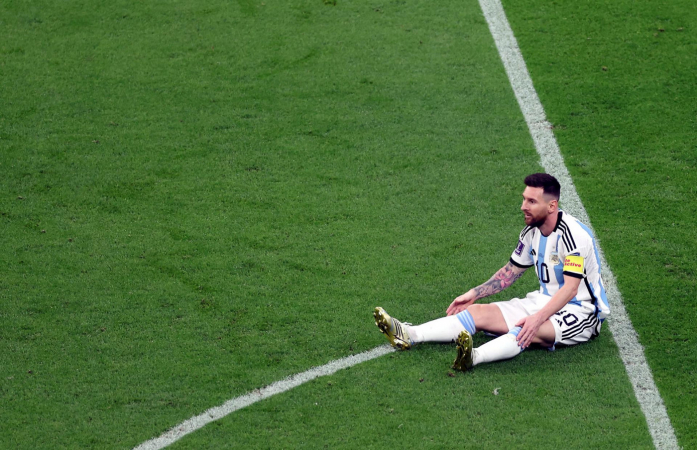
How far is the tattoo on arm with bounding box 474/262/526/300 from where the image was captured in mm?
5336

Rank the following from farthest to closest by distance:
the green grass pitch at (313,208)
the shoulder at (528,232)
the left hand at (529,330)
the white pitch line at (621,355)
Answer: the shoulder at (528,232) < the left hand at (529,330) < the green grass pitch at (313,208) < the white pitch line at (621,355)

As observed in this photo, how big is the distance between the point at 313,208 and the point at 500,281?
1879mm

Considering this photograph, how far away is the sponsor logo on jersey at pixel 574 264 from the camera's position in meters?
4.92

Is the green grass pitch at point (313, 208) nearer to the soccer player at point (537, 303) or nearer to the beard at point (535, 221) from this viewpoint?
the soccer player at point (537, 303)

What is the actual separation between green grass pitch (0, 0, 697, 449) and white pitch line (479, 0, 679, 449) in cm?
8

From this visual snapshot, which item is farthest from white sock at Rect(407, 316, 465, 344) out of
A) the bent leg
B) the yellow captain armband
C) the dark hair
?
the dark hair

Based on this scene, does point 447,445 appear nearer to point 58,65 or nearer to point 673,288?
point 673,288

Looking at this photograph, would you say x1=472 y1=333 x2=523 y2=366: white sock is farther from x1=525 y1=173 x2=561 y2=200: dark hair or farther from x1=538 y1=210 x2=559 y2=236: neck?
x1=525 y1=173 x2=561 y2=200: dark hair

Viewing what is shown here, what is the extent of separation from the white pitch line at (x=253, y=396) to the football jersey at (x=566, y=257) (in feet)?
3.59

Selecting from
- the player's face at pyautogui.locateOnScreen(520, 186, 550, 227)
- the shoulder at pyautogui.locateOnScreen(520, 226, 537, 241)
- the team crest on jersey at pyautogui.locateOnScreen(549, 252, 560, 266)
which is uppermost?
the player's face at pyautogui.locateOnScreen(520, 186, 550, 227)

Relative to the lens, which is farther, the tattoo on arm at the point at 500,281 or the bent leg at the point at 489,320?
the tattoo on arm at the point at 500,281

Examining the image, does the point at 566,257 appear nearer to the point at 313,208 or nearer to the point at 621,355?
the point at 621,355

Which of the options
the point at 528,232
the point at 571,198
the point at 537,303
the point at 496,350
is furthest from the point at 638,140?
the point at 496,350

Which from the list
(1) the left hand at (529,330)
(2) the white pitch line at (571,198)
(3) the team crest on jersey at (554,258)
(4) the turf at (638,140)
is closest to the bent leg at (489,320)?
(1) the left hand at (529,330)
